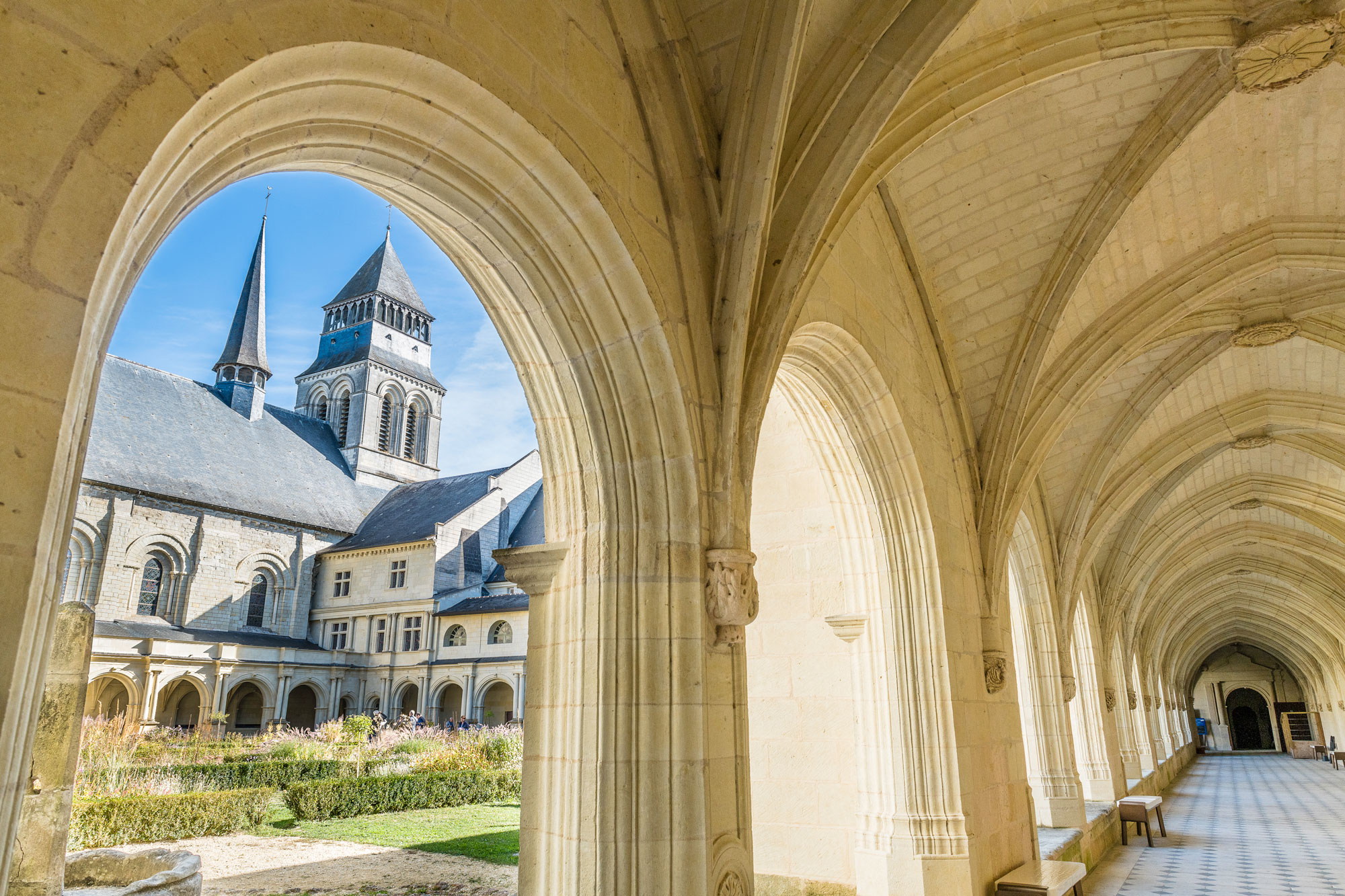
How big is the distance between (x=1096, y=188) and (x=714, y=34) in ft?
11.2

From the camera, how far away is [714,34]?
3.40 m

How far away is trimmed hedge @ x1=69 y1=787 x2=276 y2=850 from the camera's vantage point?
7.95 meters

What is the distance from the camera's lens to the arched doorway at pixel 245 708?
23.9 metres

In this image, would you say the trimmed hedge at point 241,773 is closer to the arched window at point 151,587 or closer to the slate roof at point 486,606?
the slate roof at point 486,606

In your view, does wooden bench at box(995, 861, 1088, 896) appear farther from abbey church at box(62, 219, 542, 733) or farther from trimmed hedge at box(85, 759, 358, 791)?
abbey church at box(62, 219, 542, 733)

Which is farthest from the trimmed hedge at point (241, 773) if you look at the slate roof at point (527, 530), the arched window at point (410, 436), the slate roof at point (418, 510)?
the arched window at point (410, 436)

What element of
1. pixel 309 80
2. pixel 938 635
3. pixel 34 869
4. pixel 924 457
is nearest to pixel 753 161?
pixel 309 80

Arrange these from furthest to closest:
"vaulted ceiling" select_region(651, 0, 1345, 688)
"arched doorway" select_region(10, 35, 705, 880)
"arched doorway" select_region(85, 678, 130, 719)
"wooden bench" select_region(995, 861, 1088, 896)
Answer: "arched doorway" select_region(85, 678, 130, 719) → "wooden bench" select_region(995, 861, 1088, 896) → "vaulted ceiling" select_region(651, 0, 1345, 688) → "arched doorway" select_region(10, 35, 705, 880)

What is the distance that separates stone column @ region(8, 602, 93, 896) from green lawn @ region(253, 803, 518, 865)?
5.35 metres

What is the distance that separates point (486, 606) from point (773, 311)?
2221 cm

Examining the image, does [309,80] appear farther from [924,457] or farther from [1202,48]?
[1202,48]

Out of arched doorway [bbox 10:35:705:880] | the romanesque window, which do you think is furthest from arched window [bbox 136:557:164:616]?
arched doorway [bbox 10:35:705:880]

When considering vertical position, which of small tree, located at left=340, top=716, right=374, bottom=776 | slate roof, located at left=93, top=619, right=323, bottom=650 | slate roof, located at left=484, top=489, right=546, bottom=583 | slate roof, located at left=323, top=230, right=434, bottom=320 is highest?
slate roof, located at left=323, top=230, right=434, bottom=320

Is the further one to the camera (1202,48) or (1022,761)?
(1022,761)
